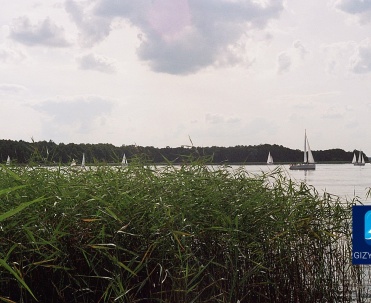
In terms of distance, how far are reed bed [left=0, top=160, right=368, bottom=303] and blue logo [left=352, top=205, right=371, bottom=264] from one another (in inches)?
20.1

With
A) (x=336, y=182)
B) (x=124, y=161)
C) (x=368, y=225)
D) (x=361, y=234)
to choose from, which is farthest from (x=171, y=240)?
(x=336, y=182)

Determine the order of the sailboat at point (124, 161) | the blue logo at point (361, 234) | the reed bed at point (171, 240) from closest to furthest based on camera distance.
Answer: the reed bed at point (171, 240) < the blue logo at point (361, 234) < the sailboat at point (124, 161)

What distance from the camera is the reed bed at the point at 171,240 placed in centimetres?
596

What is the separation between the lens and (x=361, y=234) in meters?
6.86

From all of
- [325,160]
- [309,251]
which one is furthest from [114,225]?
[325,160]

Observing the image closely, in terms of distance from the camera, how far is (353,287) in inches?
314

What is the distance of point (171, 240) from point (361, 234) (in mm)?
2464

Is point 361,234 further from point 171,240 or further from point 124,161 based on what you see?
point 124,161

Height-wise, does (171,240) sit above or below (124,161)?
below

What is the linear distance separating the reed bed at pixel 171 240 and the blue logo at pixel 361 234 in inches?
20.1

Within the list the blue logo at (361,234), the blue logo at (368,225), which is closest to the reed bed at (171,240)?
the blue logo at (361,234)

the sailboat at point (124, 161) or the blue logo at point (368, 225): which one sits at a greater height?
the sailboat at point (124, 161)

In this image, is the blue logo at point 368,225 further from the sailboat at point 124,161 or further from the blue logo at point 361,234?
the sailboat at point 124,161

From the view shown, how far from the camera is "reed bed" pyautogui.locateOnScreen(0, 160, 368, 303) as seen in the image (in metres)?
5.96
